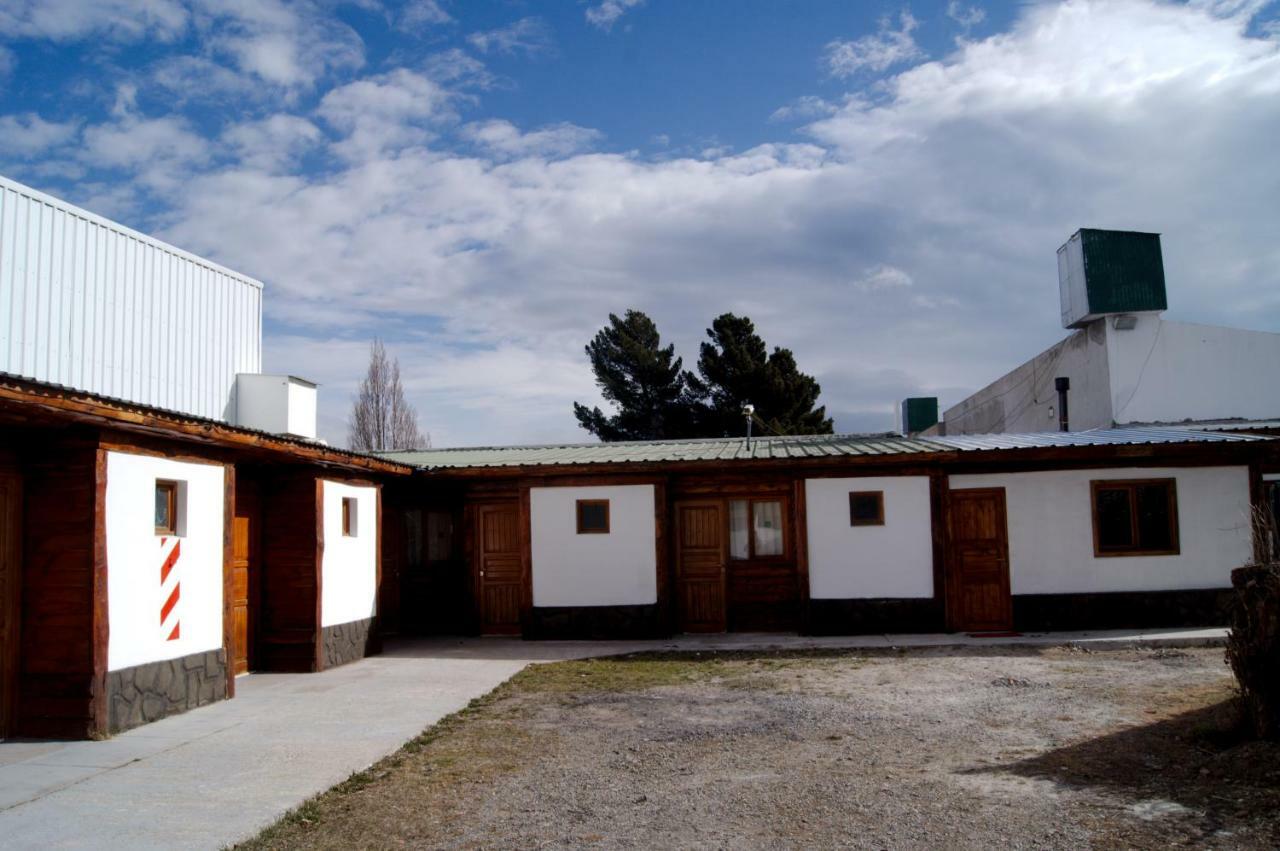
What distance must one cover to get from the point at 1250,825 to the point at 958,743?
2.43 meters

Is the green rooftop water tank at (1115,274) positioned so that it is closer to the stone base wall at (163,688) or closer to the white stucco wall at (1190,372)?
the white stucco wall at (1190,372)

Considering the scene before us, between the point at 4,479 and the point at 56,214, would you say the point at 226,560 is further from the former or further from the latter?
the point at 56,214

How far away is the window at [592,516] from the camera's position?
15133 millimetres

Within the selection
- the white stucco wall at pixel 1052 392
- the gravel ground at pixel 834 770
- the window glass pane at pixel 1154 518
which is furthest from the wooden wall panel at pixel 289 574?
the white stucco wall at pixel 1052 392

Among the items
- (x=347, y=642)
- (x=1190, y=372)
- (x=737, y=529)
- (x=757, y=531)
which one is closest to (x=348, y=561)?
(x=347, y=642)

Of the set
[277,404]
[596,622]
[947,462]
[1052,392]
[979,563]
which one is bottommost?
[596,622]

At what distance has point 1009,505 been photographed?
47.9ft

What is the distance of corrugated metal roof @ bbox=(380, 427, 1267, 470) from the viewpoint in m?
14.5

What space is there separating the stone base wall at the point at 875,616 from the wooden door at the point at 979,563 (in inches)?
11.9

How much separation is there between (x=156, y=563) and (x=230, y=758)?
227 centimetres

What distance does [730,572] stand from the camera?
15359 millimetres

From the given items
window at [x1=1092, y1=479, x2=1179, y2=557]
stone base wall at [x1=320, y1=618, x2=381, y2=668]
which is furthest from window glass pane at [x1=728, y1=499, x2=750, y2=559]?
stone base wall at [x1=320, y1=618, x2=381, y2=668]

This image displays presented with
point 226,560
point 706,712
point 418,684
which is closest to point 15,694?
point 226,560

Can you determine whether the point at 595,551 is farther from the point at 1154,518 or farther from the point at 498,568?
the point at 1154,518
